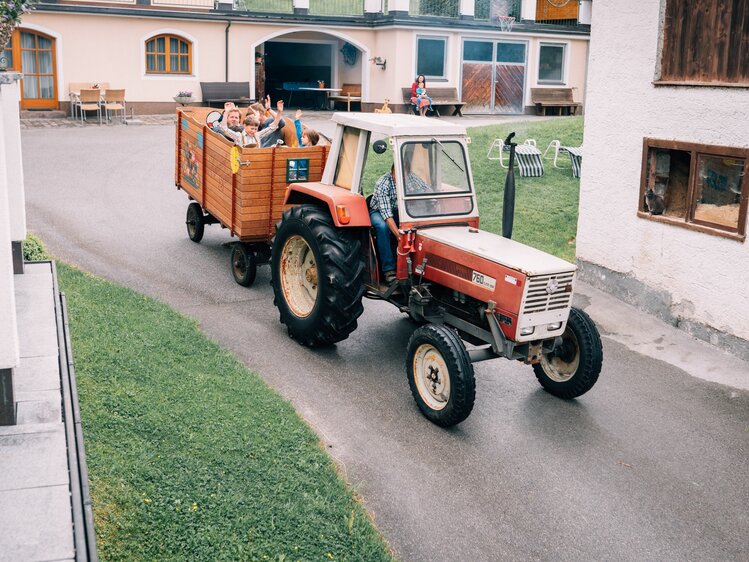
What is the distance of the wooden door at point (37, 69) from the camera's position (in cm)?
2655

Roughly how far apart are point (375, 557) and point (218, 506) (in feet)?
3.38

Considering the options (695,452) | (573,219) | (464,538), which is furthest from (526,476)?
(573,219)

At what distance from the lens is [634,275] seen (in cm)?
1105

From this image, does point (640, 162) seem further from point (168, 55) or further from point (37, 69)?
point (37, 69)

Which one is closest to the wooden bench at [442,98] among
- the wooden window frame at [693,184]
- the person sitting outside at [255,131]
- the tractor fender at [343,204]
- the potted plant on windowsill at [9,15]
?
the person sitting outside at [255,131]

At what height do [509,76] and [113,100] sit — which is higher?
[509,76]

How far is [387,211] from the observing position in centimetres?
823

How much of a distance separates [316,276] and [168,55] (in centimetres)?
2183

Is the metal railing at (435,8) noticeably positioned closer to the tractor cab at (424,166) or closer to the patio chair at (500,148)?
the patio chair at (500,148)

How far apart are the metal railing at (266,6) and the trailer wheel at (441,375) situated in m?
24.8

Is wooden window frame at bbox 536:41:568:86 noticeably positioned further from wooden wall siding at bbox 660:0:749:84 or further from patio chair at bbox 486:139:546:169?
wooden wall siding at bbox 660:0:749:84

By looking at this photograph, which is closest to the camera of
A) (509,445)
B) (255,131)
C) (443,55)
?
(509,445)

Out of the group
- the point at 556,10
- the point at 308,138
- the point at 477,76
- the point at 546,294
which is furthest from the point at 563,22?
the point at 546,294

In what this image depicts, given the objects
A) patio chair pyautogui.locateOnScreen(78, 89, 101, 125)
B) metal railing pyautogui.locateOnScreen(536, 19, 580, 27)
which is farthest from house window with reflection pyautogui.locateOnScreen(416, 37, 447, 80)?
patio chair pyautogui.locateOnScreen(78, 89, 101, 125)
